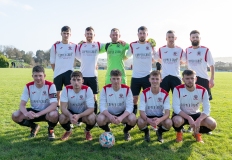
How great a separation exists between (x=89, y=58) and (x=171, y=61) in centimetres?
195

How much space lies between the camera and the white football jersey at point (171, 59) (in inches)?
221

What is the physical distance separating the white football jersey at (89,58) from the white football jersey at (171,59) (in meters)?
1.61

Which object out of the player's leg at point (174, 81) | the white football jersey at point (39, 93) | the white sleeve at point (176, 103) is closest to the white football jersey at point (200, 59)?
the player's leg at point (174, 81)

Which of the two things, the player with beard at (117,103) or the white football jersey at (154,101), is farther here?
the white football jersey at (154,101)

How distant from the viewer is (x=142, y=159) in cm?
388

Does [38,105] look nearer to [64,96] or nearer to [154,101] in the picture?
[64,96]

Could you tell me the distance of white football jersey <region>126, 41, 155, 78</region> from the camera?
5789 mm

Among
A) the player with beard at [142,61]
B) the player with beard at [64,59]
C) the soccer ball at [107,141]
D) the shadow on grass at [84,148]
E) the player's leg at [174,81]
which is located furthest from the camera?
the player with beard at [64,59]

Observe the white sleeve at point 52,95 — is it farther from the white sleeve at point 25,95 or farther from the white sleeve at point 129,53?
the white sleeve at point 129,53

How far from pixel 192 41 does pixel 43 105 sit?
11.7ft

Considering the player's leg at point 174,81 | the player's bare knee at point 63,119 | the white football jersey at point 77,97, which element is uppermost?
the player's leg at point 174,81

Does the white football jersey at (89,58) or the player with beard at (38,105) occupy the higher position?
the white football jersey at (89,58)

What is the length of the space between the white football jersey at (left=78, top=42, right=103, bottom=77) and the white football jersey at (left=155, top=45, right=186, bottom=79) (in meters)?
1.61

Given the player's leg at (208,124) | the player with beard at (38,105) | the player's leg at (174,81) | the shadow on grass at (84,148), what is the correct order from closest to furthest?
the shadow on grass at (84,148) → the player's leg at (208,124) → the player with beard at (38,105) → the player's leg at (174,81)
